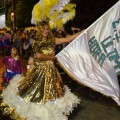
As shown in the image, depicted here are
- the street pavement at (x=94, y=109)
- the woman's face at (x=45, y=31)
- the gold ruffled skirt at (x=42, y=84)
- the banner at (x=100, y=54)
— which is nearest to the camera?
the banner at (x=100, y=54)

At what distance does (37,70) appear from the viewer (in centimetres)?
544

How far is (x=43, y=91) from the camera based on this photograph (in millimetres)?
5383

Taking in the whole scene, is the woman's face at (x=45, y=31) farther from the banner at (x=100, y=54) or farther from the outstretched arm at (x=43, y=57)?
the banner at (x=100, y=54)

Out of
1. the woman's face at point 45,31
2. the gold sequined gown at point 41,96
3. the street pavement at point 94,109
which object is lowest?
the street pavement at point 94,109

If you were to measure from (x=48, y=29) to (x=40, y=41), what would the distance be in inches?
10.2

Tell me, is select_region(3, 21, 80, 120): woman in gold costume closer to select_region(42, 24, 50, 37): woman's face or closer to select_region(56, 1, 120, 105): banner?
select_region(42, 24, 50, 37): woman's face

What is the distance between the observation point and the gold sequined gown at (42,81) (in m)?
5.30

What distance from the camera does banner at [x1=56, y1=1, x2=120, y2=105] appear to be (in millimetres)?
4648

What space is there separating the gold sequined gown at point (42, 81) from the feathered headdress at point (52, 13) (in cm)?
43

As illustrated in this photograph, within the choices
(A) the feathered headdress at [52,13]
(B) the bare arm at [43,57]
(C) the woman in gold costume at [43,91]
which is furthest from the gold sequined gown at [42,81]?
(A) the feathered headdress at [52,13]

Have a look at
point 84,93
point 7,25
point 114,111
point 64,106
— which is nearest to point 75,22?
point 84,93

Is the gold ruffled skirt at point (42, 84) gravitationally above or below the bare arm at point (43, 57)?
below

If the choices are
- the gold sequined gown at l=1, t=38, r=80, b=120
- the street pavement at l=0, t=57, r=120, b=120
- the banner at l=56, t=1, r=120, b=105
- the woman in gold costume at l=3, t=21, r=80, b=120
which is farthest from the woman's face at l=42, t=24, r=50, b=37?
the street pavement at l=0, t=57, r=120, b=120

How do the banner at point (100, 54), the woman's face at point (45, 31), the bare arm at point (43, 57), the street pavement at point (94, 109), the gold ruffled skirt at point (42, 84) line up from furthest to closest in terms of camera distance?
1. the street pavement at point (94, 109)
2. the gold ruffled skirt at point (42, 84)
3. the woman's face at point (45, 31)
4. the bare arm at point (43, 57)
5. the banner at point (100, 54)
